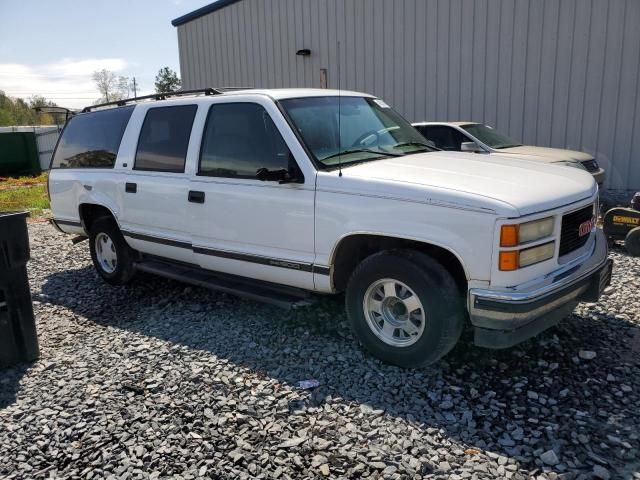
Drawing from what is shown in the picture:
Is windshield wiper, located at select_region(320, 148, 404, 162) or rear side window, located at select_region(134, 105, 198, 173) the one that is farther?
rear side window, located at select_region(134, 105, 198, 173)

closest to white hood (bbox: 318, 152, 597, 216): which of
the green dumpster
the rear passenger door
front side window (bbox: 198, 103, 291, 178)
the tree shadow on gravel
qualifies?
front side window (bbox: 198, 103, 291, 178)

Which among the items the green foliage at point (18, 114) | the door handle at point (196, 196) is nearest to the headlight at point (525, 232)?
the door handle at point (196, 196)

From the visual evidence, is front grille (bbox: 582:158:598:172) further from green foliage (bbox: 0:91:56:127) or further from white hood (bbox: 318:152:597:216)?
green foliage (bbox: 0:91:56:127)

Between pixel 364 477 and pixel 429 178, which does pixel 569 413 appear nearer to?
pixel 364 477

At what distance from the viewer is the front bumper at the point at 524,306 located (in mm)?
3225

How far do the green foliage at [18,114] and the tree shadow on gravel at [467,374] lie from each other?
46.1m

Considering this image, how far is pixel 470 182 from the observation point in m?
3.50

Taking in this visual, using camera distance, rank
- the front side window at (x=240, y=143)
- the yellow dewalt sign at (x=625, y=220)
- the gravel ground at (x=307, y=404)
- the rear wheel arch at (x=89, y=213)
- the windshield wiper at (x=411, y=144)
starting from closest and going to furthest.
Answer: the gravel ground at (x=307, y=404)
the front side window at (x=240, y=143)
the windshield wiper at (x=411, y=144)
the rear wheel arch at (x=89, y=213)
the yellow dewalt sign at (x=625, y=220)

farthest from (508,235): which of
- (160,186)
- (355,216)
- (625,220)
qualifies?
(625,220)

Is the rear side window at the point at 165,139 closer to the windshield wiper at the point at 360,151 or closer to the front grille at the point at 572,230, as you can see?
the windshield wiper at the point at 360,151

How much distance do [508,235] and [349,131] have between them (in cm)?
174

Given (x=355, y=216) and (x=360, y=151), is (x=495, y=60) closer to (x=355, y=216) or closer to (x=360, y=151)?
(x=360, y=151)

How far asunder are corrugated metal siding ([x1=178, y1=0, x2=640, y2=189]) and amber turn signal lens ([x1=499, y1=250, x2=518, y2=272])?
8.93m

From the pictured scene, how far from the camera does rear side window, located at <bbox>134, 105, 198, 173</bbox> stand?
4910 millimetres
